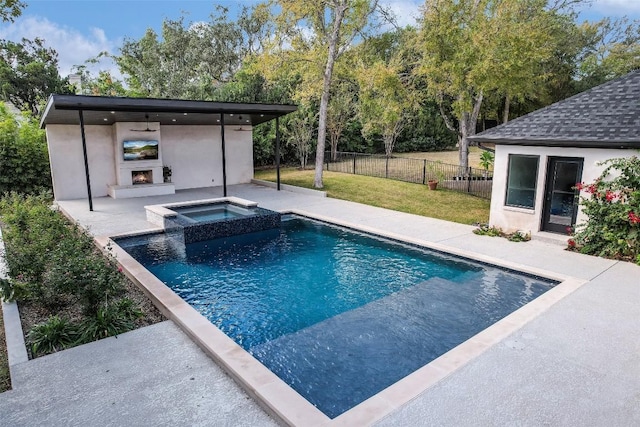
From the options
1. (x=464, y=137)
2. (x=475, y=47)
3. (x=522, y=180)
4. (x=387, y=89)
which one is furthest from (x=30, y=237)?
(x=464, y=137)

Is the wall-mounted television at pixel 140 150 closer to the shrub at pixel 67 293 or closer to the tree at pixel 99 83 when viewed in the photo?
the shrub at pixel 67 293

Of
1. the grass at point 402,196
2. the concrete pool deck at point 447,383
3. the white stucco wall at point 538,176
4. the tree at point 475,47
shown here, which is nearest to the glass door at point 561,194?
the white stucco wall at point 538,176

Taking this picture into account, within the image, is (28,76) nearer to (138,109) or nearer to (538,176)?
(138,109)

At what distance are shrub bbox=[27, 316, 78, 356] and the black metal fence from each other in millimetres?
13020

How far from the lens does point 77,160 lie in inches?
586

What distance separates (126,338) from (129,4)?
3380cm

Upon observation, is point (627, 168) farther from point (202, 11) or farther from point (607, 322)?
point (202, 11)

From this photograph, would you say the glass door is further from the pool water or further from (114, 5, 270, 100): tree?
(114, 5, 270, 100): tree

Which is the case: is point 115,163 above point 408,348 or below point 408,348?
above

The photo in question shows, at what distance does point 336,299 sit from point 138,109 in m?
8.71

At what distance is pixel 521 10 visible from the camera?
16531 millimetres

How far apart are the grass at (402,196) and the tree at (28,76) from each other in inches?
743

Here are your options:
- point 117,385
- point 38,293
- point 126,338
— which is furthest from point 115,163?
point 117,385

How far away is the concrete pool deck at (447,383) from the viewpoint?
3549 mm
